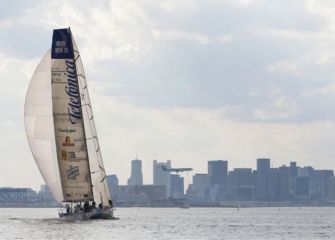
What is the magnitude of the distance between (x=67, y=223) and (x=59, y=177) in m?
6.83

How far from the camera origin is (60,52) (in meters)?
110

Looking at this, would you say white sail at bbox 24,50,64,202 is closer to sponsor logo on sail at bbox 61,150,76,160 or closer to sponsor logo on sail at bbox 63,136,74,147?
sponsor logo on sail at bbox 61,150,76,160

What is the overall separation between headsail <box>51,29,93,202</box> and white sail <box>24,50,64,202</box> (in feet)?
3.27

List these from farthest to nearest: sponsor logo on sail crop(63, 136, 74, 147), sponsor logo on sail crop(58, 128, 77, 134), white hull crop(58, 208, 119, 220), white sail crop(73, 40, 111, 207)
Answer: white sail crop(73, 40, 111, 207)
sponsor logo on sail crop(63, 136, 74, 147)
sponsor logo on sail crop(58, 128, 77, 134)
white hull crop(58, 208, 119, 220)

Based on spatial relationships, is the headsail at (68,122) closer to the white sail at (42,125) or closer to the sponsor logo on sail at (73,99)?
the sponsor logo on sail at (73,99)

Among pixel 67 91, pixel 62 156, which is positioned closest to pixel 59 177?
pixel 62 156

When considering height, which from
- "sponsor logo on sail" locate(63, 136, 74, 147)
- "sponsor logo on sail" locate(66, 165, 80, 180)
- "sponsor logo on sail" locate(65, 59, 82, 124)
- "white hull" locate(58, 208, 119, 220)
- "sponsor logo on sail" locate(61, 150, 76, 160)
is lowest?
"white hull" locate(58, 208, 119, 220)

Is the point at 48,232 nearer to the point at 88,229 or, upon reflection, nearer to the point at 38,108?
the point at 88,229

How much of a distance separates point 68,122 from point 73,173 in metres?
Answer: 5.64

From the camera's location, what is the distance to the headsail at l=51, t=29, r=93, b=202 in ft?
354

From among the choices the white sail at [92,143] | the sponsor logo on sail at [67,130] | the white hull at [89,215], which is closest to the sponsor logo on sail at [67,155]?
the white sail at [92,143]

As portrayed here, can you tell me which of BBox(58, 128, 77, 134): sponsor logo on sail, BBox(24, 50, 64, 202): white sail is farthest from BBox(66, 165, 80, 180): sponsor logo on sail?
BBox(58, 128, 77, 134): sponsor logo on sail

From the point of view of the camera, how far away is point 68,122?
4252 inches

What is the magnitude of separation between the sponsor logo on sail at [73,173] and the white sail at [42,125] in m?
1.40
